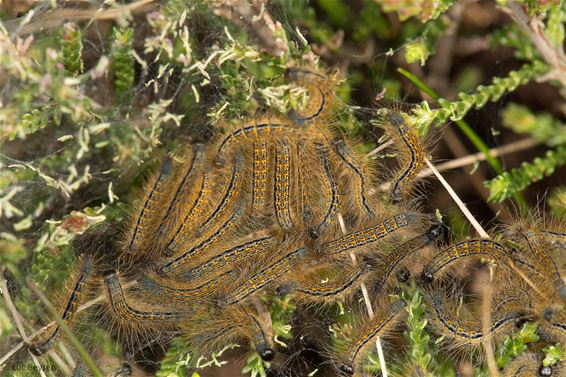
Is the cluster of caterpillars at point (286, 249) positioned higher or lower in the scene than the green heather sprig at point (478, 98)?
lower

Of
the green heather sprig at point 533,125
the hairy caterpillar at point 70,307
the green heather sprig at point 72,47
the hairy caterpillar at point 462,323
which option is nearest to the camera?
the green heather sprig at point 533,125

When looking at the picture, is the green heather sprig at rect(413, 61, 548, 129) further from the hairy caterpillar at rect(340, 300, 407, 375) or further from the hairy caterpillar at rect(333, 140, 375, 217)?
the hairy caterpillar at rect(340, 300, 407, 375)

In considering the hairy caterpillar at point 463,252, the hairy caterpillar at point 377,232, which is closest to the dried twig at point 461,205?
the hairy caterpillar at point 463,252

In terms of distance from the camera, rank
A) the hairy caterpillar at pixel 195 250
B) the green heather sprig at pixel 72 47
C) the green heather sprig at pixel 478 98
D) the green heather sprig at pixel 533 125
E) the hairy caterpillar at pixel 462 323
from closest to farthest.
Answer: the green heather sprig at pixel 533 125, the green heather sprig at pixel 478 98, the green heather sprig at pixel 72 47, the hairy caterpillar at pixel 462 323, the hairy caterpillar at pixel 195 250

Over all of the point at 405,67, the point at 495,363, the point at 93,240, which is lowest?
the point at 495,363

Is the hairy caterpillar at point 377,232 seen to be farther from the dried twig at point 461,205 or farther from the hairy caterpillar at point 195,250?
the hairy caterpillar at point 195,250

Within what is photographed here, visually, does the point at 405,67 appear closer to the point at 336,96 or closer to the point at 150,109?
the point at 336,96

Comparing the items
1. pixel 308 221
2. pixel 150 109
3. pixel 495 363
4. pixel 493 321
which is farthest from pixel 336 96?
pixel 495 363

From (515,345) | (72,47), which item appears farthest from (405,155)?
(72,47)
